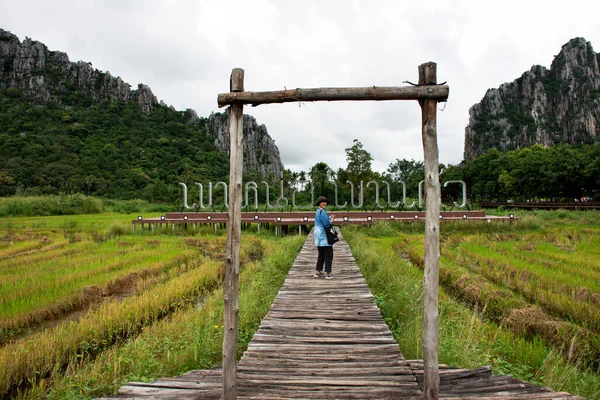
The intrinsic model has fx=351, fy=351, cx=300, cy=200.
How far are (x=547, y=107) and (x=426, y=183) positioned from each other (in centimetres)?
11217

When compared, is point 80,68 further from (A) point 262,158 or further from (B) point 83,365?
(B) point 83,365

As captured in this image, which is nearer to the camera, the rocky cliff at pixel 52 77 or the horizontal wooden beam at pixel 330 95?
the horizontal wooden beam at pixel 330 95

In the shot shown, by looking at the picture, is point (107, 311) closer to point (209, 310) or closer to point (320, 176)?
point (209, 310)

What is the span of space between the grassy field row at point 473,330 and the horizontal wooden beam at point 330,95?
275cm

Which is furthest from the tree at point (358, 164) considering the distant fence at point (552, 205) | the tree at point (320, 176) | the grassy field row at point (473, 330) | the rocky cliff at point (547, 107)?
the rocky cliff at point (547, 107)

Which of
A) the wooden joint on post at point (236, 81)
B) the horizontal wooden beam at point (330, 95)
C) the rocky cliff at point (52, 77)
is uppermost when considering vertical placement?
the rocky cliff at point (52, 77)

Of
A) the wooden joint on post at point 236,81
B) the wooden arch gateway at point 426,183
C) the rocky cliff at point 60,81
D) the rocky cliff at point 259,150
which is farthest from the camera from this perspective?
the rocky cliff at point 259,150

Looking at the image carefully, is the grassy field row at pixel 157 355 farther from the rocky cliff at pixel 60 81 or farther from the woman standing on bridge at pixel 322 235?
the rocky cliff at pixel 60 81

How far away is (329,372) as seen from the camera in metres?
3.05

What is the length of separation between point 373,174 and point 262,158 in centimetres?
6213

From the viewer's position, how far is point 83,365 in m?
4.21

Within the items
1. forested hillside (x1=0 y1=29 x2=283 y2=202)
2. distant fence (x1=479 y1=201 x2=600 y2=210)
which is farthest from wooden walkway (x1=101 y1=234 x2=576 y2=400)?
forested hillside (x1=0 y1=29 x2=283 y2=202)

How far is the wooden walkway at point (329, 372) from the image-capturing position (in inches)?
108

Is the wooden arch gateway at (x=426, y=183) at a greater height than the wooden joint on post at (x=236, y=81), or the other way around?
the wooden joint on post at (x=236, y=81)
